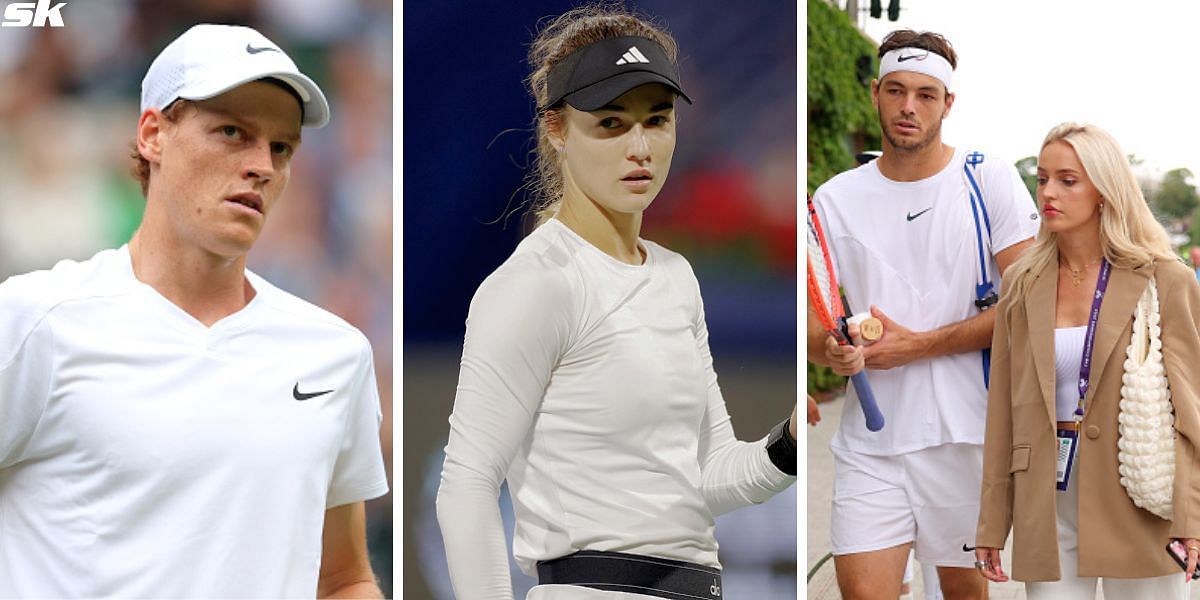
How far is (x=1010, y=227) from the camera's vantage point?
484cm

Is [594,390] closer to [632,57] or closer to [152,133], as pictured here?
[632,57]

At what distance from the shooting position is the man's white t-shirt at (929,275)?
191 inches

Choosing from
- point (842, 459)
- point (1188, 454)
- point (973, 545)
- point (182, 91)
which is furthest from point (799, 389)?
point (182, 91)

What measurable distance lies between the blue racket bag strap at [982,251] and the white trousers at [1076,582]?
551 millimetres

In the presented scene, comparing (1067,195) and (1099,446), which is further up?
(1067,195)

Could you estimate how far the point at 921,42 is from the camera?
16.2 feet

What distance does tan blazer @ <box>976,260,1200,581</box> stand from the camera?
434 centimetres

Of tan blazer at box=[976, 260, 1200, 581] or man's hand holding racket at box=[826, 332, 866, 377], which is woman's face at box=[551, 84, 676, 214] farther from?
tan blazer at box=[976, 260, 1200, 581]

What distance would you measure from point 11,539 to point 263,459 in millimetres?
673

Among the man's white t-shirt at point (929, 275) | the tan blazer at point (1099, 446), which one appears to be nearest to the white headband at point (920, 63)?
the man's white t-shirt at point (929, 275)

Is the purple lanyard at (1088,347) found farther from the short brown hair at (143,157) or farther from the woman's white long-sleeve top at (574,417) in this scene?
the short brown hair at (143,157)

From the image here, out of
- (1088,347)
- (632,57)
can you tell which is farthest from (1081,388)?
(632,57)

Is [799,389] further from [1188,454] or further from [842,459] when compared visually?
[1188,454]

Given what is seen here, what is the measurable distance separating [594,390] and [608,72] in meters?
0.89
